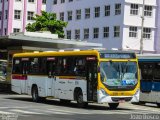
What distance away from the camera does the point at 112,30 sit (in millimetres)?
70562

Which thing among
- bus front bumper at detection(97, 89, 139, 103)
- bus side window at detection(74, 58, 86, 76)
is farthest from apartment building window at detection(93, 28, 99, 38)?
bus front bumper at detection(97, 89, 139, 103)

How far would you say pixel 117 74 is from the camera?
82.9 ft

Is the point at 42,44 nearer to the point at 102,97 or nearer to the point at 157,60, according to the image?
the point at 157,60

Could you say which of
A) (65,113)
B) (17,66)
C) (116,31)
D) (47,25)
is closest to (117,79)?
(65,113)

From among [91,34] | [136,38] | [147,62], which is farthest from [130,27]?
[147,62]

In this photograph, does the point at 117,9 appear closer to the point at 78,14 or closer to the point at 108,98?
the point at 78,14

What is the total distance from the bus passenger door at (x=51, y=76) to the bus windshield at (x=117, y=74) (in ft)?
15.2

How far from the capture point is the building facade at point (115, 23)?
227 ft

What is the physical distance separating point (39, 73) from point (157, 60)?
6.56 m

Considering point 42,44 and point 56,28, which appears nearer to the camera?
point 42,44

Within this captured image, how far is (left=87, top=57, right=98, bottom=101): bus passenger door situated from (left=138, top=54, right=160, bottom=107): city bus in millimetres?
4642

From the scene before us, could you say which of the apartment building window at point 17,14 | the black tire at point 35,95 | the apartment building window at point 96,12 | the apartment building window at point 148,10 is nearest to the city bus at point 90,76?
the black tire at point 35,95

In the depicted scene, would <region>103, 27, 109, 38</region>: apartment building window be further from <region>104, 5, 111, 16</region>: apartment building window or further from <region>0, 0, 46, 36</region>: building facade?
<region>0, 0, 46, 36</region>: building facade

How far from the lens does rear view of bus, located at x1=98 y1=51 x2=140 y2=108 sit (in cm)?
2506
